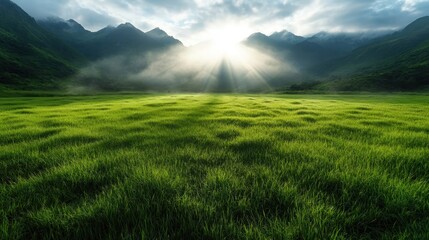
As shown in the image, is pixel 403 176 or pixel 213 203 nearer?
pixel 213 203

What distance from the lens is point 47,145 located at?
535cm

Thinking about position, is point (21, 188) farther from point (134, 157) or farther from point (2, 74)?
point (2, 74)

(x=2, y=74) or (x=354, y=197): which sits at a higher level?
(x=2, y=74)

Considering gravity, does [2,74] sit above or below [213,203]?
above

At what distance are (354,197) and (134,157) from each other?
3713 millimetres

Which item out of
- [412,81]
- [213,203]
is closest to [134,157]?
[213,203]

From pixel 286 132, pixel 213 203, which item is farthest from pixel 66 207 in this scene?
pixel 286 132

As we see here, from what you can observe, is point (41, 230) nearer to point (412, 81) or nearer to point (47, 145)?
point (47, 145)

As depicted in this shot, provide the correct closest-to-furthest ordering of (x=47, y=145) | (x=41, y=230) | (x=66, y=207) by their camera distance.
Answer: (x=41, y=230) < (x=66, y=207) < (x=47, y=145)

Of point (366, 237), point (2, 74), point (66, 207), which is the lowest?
point (366, 237)

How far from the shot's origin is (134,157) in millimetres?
4176

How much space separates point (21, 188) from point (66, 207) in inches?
45.3

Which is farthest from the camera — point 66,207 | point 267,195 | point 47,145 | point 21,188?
point 47,145

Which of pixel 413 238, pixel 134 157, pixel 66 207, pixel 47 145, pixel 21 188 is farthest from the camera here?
pixel 47 145
